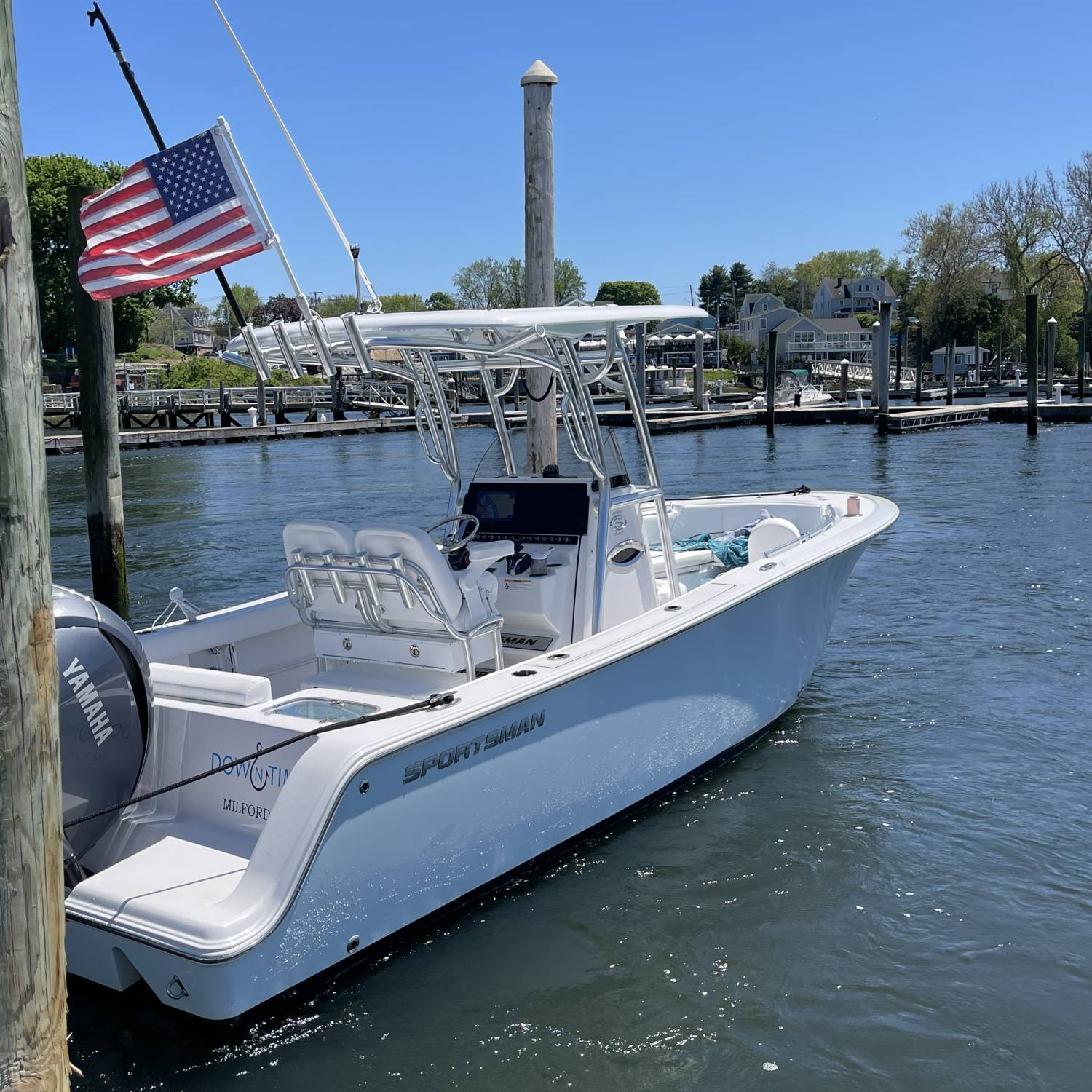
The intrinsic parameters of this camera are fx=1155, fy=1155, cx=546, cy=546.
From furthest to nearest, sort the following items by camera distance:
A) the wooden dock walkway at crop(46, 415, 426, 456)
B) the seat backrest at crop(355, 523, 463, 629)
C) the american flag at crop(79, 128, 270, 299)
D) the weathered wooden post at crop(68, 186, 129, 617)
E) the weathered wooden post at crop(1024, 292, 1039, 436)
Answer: the wooden dock walkway at crop(46, 415, 426, 456) < the weathered wooden post at crop(1024, 292, 1039, 436) < the weathered wooden post at crop(68, 186, 129, 617) < the seat backrest at crop(355, 523, 463, 629) < the american flag at crop(79, 128, 270, 299)

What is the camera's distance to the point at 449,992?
4.36 meters

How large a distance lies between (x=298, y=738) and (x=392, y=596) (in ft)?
4.00

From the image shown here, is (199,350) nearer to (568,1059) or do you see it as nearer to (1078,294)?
(1078,294)

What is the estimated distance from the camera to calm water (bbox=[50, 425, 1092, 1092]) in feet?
13.0

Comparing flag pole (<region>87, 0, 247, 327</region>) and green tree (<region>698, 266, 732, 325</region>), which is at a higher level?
green tree (<region>698, 266, 732, 325</region>)

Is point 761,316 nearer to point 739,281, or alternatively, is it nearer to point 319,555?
point 739,281

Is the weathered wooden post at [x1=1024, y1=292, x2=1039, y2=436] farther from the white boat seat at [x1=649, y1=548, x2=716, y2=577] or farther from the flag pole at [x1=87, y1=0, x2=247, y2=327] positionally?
the flag pole at [x1=87, y1=0, x2=247, y2=327]

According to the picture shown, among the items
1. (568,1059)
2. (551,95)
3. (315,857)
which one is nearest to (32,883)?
(315,857)

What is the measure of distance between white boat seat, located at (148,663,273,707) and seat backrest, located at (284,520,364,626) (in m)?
0.64

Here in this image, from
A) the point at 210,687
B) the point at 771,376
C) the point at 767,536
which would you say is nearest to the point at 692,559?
the point at 767,536

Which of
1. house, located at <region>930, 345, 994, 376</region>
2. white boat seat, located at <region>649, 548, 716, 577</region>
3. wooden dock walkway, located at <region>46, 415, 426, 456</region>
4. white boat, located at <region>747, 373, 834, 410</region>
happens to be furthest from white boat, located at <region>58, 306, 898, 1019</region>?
house, located at <region>930, 345, 994, 376</region>

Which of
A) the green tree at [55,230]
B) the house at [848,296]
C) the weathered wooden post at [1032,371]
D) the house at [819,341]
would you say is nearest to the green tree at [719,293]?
the house at [848,296]

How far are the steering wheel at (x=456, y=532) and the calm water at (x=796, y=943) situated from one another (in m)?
1.69

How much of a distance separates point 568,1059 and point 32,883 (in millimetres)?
2045
